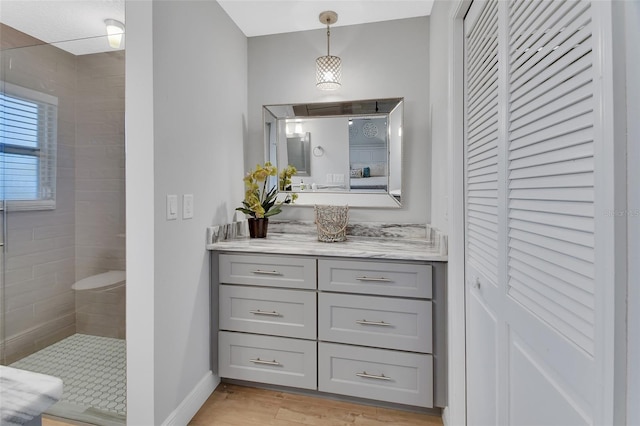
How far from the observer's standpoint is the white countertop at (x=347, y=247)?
1.61 metres

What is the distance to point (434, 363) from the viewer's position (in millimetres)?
1583

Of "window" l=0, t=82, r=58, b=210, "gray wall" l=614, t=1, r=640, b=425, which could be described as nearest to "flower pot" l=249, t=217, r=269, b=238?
"window" l=0, t=82, r=58, b=210

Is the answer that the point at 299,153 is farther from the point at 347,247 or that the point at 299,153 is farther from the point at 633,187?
the point at 633,187

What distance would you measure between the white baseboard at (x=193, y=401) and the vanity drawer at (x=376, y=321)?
748 mm

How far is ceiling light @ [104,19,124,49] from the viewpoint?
2.02 meters

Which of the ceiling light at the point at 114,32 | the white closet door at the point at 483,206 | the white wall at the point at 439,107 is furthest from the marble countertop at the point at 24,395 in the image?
the ceiling light at the point at 114,32

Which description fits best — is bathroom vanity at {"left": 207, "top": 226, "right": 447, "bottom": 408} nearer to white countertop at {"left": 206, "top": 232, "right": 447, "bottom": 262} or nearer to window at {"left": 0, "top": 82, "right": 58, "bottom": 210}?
white countertop at {"left": 206, "top": 232, "right": 447, "bottom": 262}

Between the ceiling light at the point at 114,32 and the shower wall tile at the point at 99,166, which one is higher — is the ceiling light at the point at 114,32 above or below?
above

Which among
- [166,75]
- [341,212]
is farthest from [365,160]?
[166,75]

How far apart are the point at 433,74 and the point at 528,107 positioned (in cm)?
134

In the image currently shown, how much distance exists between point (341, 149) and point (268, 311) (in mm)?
1235

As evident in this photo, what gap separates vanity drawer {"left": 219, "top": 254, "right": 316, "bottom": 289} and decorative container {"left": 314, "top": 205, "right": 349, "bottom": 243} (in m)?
0.30

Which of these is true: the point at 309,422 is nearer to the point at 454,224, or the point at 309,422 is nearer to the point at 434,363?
the point at 434,363

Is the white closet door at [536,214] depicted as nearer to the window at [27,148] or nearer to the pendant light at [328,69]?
the pendant light at [328,69]
